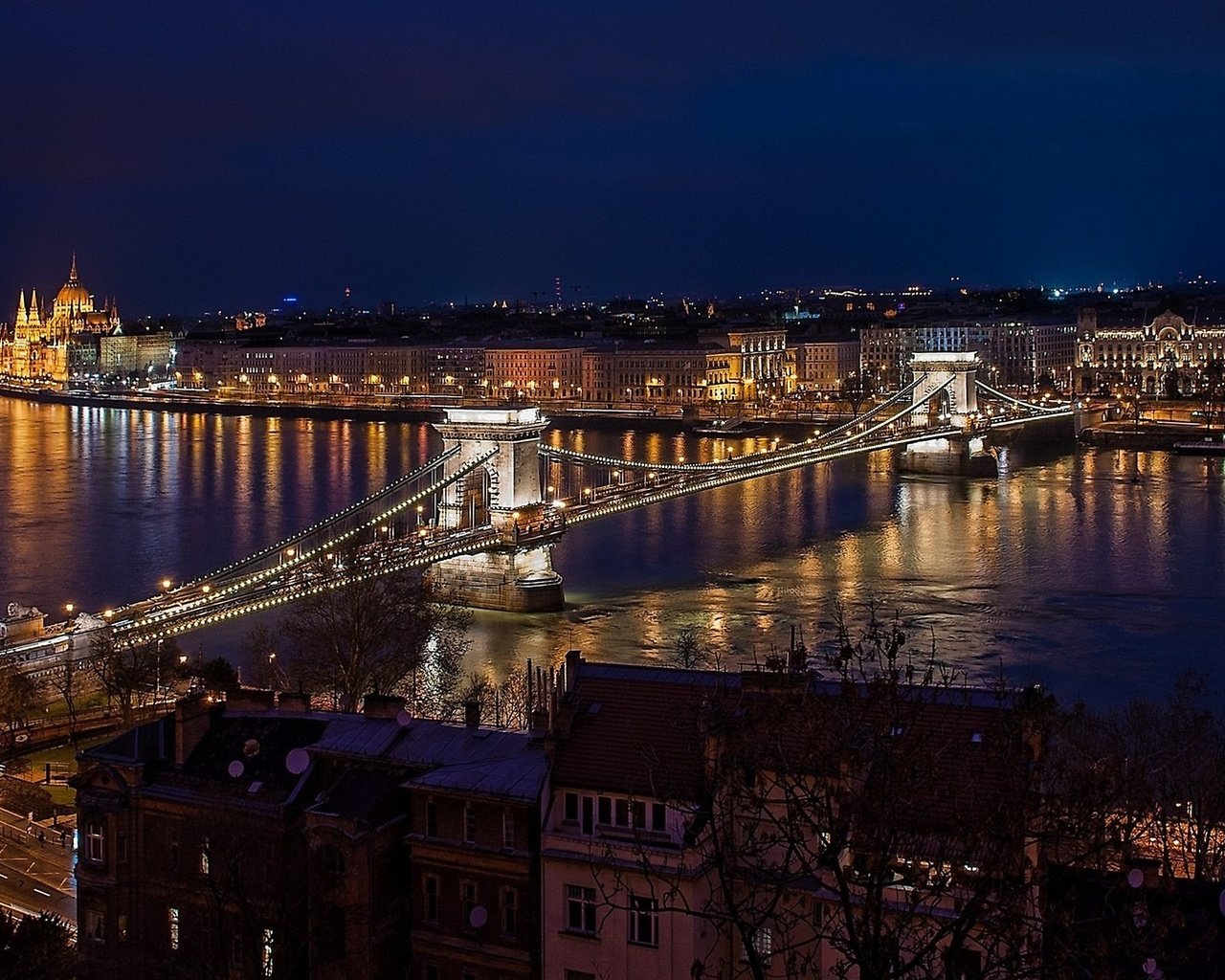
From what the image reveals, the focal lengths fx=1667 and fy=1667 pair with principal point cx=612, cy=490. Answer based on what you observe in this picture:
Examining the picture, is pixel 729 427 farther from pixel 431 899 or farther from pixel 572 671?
pixel 431 899

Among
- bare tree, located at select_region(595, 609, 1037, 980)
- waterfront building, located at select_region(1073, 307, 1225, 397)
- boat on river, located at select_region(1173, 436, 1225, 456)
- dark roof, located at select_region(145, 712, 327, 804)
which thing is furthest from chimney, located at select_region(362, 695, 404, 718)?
waterfront building, located at select_region(1073, 307, 1225, 397)

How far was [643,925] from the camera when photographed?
5.37 meters

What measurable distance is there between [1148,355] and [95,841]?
54.5 m

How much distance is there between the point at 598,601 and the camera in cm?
1705

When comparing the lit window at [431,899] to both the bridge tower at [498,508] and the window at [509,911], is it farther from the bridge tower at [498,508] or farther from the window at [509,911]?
the bridge tower at [498,508]

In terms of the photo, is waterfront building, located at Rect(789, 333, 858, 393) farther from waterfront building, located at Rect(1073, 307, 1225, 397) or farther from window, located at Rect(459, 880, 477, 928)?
window, located at Rect(459, 880, 477, 928)

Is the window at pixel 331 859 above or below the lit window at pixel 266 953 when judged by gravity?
above

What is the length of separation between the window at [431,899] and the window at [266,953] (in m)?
0.53

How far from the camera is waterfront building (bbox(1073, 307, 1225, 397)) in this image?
171ft

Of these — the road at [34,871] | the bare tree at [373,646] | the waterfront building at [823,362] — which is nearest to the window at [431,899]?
the road at [34,871]

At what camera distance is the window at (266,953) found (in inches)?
217

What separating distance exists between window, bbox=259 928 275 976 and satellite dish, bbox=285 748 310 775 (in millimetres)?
631

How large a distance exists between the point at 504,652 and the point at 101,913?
8.43 metres

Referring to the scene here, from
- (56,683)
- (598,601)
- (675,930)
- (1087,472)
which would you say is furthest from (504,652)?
(1087,472)
